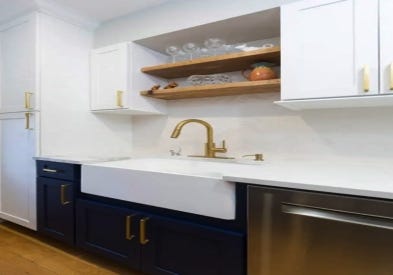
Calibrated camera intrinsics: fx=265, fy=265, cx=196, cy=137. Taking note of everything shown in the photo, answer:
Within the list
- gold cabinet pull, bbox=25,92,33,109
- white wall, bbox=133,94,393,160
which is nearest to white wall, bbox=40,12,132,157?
gold cabinet pull, bbox=25,92,33,109

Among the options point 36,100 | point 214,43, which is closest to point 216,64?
point 214,43

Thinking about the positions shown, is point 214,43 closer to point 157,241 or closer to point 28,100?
point 157,241

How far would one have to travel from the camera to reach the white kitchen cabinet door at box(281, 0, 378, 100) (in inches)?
49.9

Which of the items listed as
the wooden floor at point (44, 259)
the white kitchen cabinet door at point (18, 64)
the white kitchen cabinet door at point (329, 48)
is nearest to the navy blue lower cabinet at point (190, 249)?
the wooden floor at point (44, 259)

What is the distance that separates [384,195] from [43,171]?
214 centimetres

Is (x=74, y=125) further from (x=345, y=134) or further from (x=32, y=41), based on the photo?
(x=345, y=134)

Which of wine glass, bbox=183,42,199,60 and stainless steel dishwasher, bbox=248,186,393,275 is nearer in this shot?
stainless steel dishwasher, bbox=248,186,393,275

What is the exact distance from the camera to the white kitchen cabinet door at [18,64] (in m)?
2.08

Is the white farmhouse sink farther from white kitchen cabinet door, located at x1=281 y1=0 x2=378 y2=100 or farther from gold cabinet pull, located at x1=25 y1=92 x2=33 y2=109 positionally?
gold cabinet pull, located at x1=25 y1=92 x2=33 y2=109

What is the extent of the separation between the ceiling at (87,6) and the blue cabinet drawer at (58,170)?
1.21m

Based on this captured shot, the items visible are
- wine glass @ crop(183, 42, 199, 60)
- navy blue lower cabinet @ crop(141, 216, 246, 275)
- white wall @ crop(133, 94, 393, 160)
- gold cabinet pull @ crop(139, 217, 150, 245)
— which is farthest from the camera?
wine glass @ crop(183, 42, 199, 60)

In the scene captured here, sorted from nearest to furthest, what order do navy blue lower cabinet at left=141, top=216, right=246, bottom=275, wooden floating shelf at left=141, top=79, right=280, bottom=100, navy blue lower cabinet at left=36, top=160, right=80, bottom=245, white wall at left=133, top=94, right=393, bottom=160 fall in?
navy blue lower cabinet at left=141, top=216, right=246, bottom=275 < white wall at left=133, top=94, right=393, bottom=160 < wooden floating shelf at left=141, top=79, right=280, bottom=100 < navy blue lower cabinet at left=36, top=160, right=80, bottom=245

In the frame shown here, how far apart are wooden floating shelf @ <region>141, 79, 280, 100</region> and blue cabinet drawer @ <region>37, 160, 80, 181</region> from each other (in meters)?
0.80

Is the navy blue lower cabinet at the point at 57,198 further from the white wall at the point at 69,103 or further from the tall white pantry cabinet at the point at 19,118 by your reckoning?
the white wall at the point at 69,103
